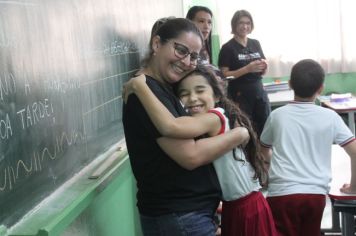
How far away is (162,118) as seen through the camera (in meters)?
1.12

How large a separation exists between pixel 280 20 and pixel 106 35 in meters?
3.49

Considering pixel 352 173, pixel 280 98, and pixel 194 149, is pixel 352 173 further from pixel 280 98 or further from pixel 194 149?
pixel 280 98

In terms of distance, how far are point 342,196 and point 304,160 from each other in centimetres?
23

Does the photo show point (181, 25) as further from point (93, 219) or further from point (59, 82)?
point (93, 219)

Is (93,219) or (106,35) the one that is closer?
(93,219)

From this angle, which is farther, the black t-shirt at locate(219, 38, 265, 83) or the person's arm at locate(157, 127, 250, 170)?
the black t-shirt at locate(219, 38, 265, 83)

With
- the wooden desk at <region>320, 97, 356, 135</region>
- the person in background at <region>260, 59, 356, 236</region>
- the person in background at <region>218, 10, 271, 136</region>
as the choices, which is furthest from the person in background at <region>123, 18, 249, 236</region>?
the wooden desk at <region>320, 97, 356, 135</region>

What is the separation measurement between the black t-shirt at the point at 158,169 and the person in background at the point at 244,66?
96.9 inches

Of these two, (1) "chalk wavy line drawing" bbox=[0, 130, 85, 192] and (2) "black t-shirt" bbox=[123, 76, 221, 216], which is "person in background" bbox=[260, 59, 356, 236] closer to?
(2) "black t-shirt" bbox=[123, 76, 221, 216]

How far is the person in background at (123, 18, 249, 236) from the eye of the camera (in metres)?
1.17

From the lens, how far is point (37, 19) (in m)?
1.10

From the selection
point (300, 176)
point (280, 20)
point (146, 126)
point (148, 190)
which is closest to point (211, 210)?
point (148, 190)

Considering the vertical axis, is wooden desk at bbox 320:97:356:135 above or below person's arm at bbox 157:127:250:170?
below

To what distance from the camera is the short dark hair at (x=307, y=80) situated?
6.43 ft
